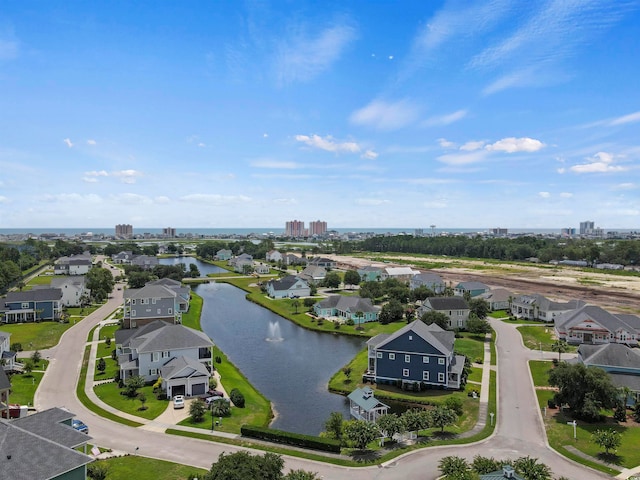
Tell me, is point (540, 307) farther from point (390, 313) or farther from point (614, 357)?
point (614, 357)

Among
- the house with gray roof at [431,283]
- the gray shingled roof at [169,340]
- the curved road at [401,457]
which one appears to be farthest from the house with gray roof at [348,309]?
the gray shingled roof at [169,340]

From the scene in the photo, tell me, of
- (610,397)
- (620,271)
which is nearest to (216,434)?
(610,397)

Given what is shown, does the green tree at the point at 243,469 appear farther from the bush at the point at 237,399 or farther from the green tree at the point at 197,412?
the bush at the point at 237,399

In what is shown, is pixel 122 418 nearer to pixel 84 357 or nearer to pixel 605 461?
pixel 84 357

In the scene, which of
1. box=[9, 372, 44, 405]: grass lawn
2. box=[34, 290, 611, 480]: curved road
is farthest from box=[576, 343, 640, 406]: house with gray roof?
box=[9, 372, 44, 405]: grass lawn

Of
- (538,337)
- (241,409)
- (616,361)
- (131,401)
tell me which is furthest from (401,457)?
(538,337)
